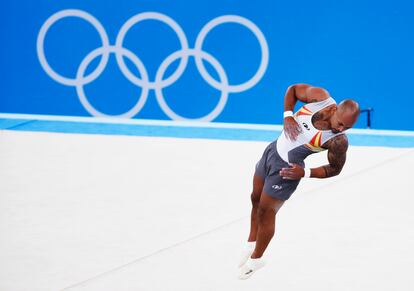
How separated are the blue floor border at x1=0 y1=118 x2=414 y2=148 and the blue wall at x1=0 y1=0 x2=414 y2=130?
0.84 ft

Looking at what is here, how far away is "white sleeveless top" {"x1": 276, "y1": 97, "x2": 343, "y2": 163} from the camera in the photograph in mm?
5449

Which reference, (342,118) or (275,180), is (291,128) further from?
(342,118)

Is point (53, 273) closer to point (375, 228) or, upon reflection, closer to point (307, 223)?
point (307, 223)

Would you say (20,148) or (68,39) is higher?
(68,39)

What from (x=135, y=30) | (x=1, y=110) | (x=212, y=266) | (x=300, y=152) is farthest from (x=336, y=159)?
(x=1, y=110)

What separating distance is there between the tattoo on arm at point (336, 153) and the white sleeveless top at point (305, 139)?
0.05 metres

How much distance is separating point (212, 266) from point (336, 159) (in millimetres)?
1476

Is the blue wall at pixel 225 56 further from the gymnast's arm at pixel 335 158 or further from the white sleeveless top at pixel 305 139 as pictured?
the gymnast's arm at pixel 335 158

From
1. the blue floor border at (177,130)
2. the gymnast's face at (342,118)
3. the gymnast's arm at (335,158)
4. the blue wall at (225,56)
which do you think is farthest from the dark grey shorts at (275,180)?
the blue wall at (225,56)

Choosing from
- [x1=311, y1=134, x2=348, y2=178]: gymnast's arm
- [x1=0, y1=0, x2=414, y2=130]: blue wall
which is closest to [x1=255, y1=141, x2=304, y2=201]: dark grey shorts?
[x1=311, y1=134, x2=348, y2=178]: gymnast's arm

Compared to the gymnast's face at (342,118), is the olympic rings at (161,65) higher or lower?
lower

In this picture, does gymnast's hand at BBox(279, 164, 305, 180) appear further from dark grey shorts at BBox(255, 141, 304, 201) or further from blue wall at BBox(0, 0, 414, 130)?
blue wall at BBox(0, 0, 414, 130)

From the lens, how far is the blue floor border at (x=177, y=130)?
10898 mm

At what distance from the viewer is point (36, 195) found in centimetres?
825
